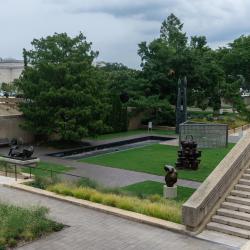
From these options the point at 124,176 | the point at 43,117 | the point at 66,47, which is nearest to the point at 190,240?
the point at 124,176

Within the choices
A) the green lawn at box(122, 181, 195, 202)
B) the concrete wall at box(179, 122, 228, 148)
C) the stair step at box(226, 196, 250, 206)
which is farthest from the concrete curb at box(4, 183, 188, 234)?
the concrete wall at box(179, 122, 228, 148)

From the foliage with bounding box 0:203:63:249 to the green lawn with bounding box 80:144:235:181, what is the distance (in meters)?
9.59

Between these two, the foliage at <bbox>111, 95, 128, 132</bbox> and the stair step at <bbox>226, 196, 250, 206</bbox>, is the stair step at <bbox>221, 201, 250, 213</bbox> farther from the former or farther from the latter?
the foliage at <bbox>111, 95, 128, 132</bbox>

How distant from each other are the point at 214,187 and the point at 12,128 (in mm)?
21215

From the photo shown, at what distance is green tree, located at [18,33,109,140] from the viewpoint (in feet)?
95.3

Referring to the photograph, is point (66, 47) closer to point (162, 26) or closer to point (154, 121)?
point (154, 121)

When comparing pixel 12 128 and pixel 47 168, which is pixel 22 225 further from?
pixel 12 128

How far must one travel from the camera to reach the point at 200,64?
44.1 metres

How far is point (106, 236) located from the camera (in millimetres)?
11531

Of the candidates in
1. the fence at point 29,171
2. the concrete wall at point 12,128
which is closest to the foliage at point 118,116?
the concrete wall at point 12,128

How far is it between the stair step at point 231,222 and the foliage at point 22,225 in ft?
14.1

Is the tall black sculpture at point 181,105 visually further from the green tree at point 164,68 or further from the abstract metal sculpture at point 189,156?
the abstract metal sculpture at point 189,156

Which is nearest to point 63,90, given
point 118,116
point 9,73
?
point 118,116

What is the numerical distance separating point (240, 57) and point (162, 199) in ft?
166
